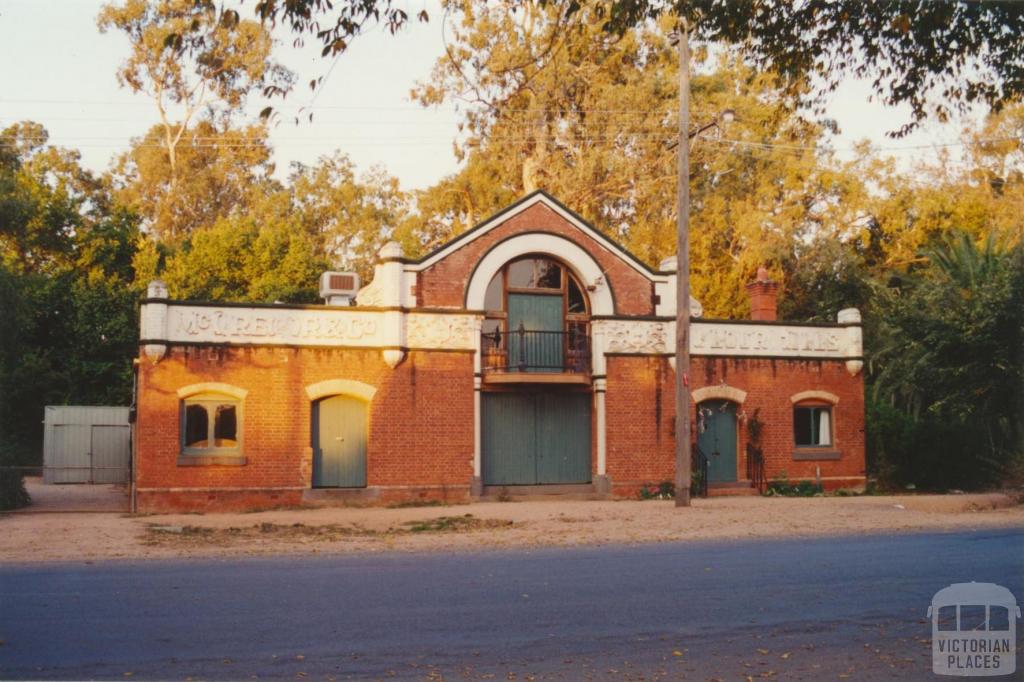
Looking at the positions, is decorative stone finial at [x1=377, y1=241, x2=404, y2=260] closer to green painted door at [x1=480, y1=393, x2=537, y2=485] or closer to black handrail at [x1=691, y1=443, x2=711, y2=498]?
green painted door at [x1=480, y1=393, x2=537, y2=485]

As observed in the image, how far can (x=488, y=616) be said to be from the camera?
8938 mm

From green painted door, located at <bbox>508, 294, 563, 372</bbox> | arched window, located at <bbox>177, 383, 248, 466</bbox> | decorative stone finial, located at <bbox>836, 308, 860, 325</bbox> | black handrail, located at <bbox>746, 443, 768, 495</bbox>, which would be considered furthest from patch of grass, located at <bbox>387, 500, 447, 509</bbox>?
decorative stone finial, located at <bbox>836, 308, 860, 325</bbox>

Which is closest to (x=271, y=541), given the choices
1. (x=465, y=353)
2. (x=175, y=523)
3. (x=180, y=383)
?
(x=175, y=523)

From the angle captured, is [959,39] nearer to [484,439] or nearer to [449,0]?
[449,0]

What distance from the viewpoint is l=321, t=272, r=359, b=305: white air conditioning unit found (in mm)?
25250

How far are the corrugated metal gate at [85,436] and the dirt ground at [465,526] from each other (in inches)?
492

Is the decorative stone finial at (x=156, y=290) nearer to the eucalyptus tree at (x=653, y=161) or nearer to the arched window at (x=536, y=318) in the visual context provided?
the arched window at (x=536, y=318)

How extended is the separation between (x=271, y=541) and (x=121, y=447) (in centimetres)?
1890

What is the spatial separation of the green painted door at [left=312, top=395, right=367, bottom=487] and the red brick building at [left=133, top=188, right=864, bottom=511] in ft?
0.11

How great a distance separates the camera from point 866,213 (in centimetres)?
4022

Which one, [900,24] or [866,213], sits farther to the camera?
[866,213]

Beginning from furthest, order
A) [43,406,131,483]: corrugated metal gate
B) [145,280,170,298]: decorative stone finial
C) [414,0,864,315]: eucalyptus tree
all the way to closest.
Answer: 1. [414,0,864,315]: eucalyptus tree
2. [43,406,131,483]: corrugated metal gate
3. [145,280,170,298]: decorative stone finial

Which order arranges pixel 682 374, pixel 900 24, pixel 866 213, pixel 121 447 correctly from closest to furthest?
pixel 900 24
pixel 682 374
pixel 121 447
pixel 866 213

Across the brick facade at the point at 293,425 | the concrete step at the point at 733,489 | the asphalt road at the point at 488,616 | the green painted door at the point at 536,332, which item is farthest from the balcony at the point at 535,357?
the asphalt road at the point at 488,616
